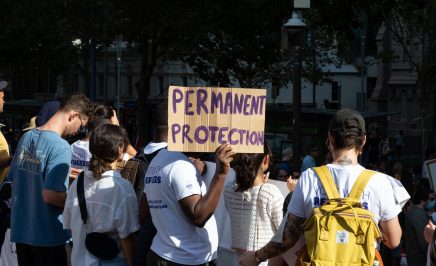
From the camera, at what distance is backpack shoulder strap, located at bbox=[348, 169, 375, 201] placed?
4820mm

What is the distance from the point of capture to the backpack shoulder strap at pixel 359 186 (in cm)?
482

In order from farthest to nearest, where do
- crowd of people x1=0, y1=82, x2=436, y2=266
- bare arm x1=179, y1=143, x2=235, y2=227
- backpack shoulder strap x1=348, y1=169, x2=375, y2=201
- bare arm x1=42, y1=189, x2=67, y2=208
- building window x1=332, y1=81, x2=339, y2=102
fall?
building window x1=332, y1=81, x2=339, y2=102
bare arm x1=42, y1=189, x2=67, y2=208
bare arm x1=179, y1=143, x2=235, y2=227
crowd of people x1=0, y1=82, x2=436, y2=266
backpack shoulder strap x1=348, y1=169, x2=375, y2=201

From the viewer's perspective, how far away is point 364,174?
16.0 feet

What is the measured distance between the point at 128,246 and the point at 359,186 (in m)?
1.64

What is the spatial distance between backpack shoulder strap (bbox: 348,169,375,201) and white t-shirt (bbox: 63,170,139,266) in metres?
1.57

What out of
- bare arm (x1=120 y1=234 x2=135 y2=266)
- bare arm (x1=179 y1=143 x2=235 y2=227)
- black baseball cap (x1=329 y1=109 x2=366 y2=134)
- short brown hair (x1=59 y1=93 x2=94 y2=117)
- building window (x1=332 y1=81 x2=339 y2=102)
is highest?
building window (x1=332 y1=81 x2=339 y2=102)

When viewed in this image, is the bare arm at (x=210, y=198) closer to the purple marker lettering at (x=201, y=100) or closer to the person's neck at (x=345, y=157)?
the purple marker lettering at (x=201, y=100)

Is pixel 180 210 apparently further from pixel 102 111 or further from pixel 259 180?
pixel 102 111

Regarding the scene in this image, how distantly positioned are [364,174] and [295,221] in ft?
1.37

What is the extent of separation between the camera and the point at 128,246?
586cm

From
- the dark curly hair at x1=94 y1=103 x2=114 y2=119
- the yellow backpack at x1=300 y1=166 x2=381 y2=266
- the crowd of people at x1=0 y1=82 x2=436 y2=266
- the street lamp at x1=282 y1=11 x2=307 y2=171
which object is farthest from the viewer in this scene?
the street lamp at x1=282 y1=11 x2=307 y2=171

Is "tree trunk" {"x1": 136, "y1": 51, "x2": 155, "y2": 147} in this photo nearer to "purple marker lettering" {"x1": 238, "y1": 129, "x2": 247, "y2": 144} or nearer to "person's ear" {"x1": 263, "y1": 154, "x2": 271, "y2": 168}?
"person's ear" {"x1": 263, "y1": 154, "x2": 271, "y2": 168}

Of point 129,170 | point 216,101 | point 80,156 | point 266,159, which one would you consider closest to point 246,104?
point 216,101

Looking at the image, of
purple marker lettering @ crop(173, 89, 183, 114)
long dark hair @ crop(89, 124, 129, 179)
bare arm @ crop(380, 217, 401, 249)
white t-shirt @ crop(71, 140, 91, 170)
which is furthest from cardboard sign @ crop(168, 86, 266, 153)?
white t-shirt @ crop(71, 140, 91, 170)
